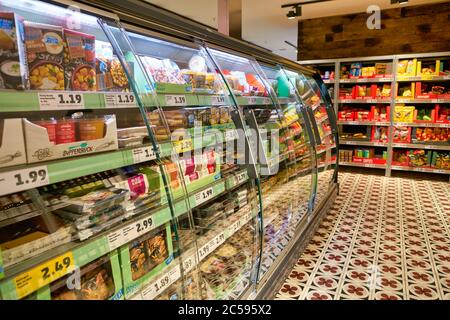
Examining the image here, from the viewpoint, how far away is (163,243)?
150 centimetres

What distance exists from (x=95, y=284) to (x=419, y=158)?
602cm

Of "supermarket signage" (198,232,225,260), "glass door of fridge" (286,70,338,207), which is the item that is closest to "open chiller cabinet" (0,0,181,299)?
"supermarket signage" (198,232,225,260)

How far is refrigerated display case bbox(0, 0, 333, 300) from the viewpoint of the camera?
40.4 inches

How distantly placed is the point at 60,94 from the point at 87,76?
0.79ft

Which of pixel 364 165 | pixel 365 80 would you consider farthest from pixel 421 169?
pixel 365 80

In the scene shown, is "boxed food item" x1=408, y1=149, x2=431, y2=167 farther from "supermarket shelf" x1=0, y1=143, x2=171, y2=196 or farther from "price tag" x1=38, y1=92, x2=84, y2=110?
"price tag" x1=38, y1=92, x2=84, y2=110

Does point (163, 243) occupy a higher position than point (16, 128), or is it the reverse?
point (16, 128)

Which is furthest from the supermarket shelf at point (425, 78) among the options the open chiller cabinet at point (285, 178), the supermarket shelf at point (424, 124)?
the open chiller cabinet at point (285, 178)

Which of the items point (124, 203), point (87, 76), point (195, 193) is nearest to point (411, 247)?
point (195, 193)

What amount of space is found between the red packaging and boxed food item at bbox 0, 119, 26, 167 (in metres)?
0.17

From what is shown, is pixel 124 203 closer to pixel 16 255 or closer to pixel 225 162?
pixel 16 255

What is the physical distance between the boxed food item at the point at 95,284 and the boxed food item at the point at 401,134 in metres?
5.84

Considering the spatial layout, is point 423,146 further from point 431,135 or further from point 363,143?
point 363,143

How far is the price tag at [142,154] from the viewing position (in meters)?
1.40
